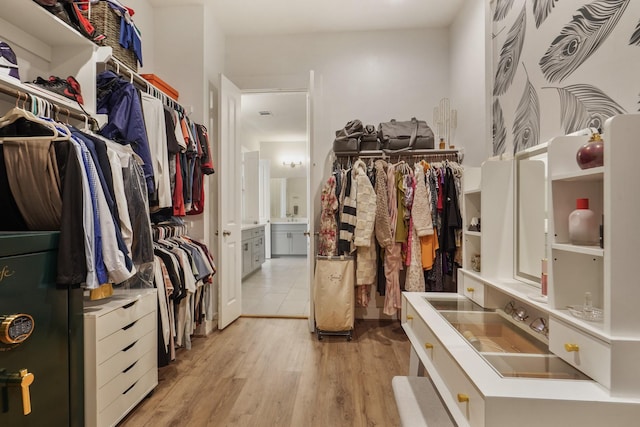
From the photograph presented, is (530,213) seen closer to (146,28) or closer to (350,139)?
(350,139)

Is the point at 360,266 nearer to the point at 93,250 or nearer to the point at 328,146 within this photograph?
the point at 328,146

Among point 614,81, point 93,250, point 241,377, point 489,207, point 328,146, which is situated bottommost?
point 241,377

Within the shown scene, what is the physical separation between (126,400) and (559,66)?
264 cm

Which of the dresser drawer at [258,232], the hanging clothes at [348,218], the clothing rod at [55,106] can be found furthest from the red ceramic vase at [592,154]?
the dresser drawer at [258,232]

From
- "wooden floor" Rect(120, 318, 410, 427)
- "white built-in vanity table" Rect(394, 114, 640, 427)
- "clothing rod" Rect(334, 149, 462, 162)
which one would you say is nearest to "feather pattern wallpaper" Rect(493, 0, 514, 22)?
"white built-in vanity table" Rect(394, 114, 640, 427)

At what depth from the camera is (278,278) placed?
5188 mm

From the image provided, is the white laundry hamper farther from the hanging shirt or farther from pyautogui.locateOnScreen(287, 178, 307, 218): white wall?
pyautogui.locateOnScreen(287, 178, 307, 218): white wall

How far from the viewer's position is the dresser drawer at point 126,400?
150cm

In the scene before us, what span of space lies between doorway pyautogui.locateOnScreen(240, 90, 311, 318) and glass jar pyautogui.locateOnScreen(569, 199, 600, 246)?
2736 mm

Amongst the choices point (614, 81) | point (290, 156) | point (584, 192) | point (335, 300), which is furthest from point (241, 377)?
point (290, 156)

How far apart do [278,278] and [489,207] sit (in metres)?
4.14

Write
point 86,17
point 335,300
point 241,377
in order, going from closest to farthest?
point 86,17
point 241,377
point 335,300

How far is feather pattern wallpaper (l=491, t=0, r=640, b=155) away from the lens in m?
1.02

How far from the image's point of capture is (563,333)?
0.97 m
